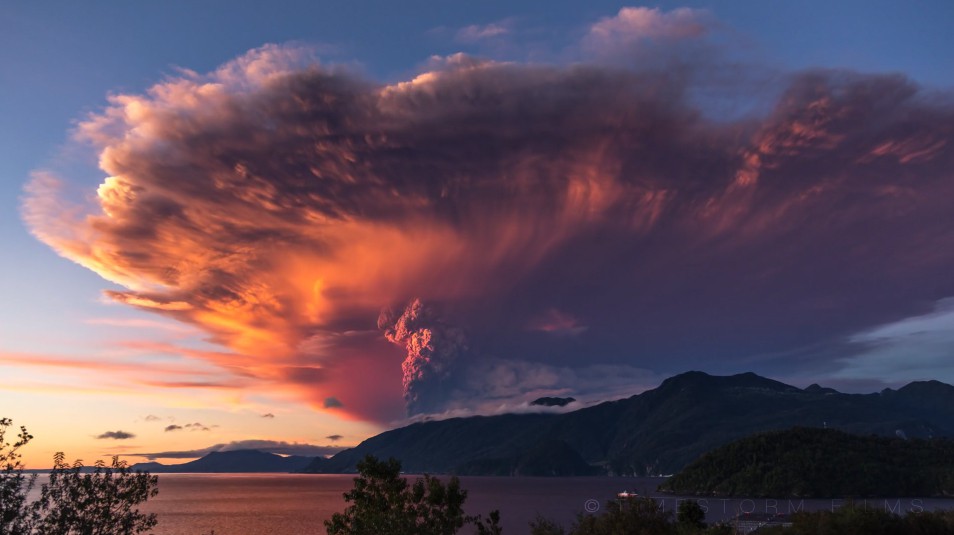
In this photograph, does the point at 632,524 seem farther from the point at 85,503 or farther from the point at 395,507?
the point at 85,503

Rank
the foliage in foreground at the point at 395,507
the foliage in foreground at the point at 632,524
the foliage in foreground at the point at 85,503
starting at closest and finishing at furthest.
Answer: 1. the foliage in foreground at the point at 85,503
2. the foliage in foreground at the point at 395,507
3. the foliage in foreground at the point at 632,524

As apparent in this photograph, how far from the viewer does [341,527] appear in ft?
193

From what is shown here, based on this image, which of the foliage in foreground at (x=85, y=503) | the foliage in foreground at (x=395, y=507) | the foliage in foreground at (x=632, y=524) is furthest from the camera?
the foliage in foreground at (x=632, y=524)

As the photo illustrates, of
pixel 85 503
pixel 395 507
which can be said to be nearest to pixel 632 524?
pixel 395 507

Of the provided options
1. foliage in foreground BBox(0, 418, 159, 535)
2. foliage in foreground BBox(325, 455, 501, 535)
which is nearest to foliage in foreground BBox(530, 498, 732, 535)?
foliage in foreground BBox(325, 455, 501, 535)

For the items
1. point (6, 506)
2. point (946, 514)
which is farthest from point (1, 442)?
point (946, 514)

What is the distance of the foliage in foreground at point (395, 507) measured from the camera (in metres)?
52.9

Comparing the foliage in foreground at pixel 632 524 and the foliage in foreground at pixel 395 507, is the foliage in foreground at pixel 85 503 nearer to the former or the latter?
the foliage in foreground at pixel 395 507

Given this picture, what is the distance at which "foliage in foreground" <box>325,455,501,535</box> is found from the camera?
5288cm

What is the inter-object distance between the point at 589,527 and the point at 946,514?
41.5 m

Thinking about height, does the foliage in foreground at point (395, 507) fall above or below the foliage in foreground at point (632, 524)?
above

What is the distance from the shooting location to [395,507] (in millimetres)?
56188

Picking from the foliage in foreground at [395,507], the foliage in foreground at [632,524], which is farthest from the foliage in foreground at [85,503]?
the foliage in foreground at [632,524]

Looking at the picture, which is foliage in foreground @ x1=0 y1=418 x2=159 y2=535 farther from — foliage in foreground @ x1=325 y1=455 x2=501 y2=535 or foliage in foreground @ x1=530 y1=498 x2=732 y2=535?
foliage in foreground @ x1=530 y1=498 x2=732 y2=535
